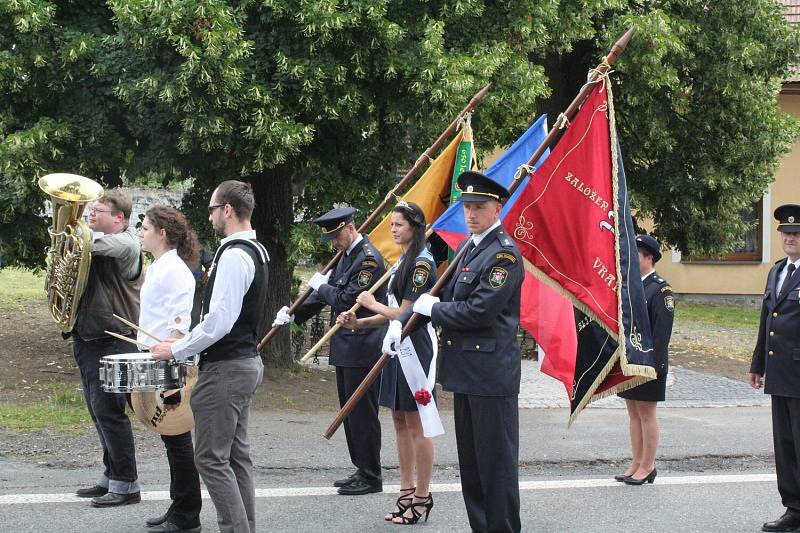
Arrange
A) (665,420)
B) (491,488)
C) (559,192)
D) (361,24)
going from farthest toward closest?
(665,420), (361,24), (559,192), (491,488)

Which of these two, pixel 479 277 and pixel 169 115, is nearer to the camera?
pixel 479 277

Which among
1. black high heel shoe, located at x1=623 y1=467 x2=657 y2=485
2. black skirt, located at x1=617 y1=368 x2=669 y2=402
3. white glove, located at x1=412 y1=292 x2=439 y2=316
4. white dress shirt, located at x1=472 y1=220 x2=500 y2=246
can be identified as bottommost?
black high heel shoe, located at x1=623 y1=467 x2=657 y2=485

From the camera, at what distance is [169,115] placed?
9.73 m

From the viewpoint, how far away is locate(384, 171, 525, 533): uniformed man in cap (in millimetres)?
5566

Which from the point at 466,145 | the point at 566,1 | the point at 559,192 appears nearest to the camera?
the point at 559,192

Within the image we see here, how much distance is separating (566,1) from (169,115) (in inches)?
183

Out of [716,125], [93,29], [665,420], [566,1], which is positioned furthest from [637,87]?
[93,29]

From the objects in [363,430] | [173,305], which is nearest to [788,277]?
[363,430]

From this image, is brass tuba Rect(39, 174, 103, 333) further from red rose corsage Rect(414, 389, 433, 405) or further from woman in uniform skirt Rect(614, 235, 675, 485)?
woman in uniform skirt Rect(614, 235, 675, 485)

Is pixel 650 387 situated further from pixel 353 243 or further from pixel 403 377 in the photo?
pixel 353 243

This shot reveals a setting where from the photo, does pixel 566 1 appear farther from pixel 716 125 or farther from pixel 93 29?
pixel 93 29

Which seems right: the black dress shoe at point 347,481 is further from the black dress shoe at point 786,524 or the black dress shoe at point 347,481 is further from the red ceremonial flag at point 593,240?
the black dress shoe at point 786,524

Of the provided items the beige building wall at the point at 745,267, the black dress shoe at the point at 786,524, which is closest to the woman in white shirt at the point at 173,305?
the black dress shoe at the point at 786,524

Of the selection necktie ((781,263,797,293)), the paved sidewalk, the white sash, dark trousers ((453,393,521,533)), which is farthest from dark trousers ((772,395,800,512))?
the paved sidewalk
